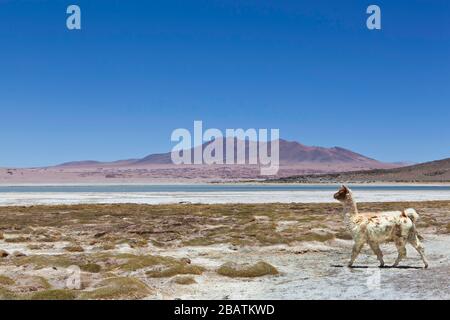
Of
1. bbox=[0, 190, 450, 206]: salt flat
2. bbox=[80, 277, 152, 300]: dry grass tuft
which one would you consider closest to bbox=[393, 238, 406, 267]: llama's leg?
bbox=[80, 277, 152, 300]: dry grass tuft

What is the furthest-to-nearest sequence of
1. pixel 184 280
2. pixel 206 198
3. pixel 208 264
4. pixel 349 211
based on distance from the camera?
pixel 206 198 < pixel 208 264 < pixel 349 211 < pixel 184 280

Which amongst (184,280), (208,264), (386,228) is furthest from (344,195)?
(184,280)

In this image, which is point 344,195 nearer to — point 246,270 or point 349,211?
point 349,211

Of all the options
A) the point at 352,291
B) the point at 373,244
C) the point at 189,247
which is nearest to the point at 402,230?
the point at 373,244

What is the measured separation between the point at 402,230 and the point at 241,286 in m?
4.77

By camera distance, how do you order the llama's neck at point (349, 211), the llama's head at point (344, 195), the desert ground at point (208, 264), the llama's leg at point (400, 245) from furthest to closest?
the llama's head at point (344, 195)
the llama's neck at point (349, 211)
the llama's leg at point (400, 245)
the desert ground at point (208, 264)

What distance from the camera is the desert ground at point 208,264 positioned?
43.1ft

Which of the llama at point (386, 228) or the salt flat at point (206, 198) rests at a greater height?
the llama at point (386, 228)

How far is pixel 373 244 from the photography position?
16.0 meters

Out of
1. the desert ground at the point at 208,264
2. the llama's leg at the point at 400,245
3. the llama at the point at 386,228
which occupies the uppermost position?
the llama at the point at 386,228

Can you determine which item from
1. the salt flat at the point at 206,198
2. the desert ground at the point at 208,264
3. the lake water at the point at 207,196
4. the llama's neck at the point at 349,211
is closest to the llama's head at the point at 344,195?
the llama's neck at the point at 349,211

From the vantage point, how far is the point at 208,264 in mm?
18281

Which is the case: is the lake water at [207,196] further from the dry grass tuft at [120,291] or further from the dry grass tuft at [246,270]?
the dry grass tuft at [120,291]

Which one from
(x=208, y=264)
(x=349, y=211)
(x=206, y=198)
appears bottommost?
(x=206, y=198)
